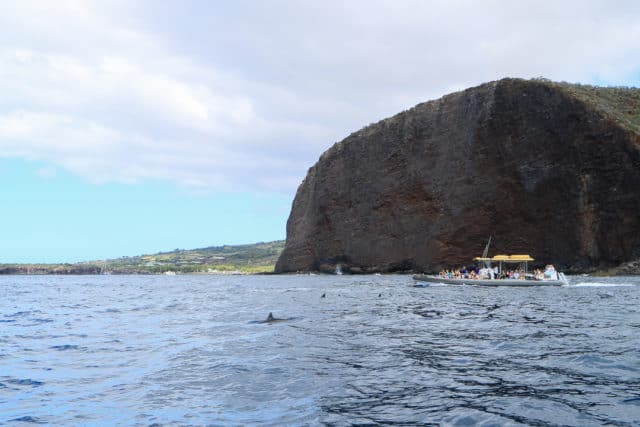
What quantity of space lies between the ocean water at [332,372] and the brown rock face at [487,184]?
2355 inches

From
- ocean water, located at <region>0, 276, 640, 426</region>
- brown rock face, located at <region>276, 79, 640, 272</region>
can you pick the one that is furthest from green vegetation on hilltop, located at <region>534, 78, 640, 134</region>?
ocean water, located at <region>0, 276, 640, 426</region>

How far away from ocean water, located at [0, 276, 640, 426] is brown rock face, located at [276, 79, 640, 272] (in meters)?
59.8

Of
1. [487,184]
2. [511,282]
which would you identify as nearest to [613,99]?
[487,184]

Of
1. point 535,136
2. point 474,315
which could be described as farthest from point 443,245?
point 474,315

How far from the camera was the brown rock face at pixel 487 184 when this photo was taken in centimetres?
7806

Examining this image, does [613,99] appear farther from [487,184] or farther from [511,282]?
[511,282]

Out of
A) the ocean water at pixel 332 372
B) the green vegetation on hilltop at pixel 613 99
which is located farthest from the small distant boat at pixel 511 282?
the green vegetation on hilltop at pixel 613 99

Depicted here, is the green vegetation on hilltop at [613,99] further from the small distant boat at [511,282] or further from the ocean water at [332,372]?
the ocean water at [332,372]

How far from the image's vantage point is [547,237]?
83.1m

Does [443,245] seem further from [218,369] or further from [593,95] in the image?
[218,369]

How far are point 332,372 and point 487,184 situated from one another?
8037cm

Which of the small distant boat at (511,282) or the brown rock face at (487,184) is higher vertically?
the brown rock face at (487,184)

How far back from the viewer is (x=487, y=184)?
88750 millimetres

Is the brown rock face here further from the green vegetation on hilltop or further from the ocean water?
the ocean water
